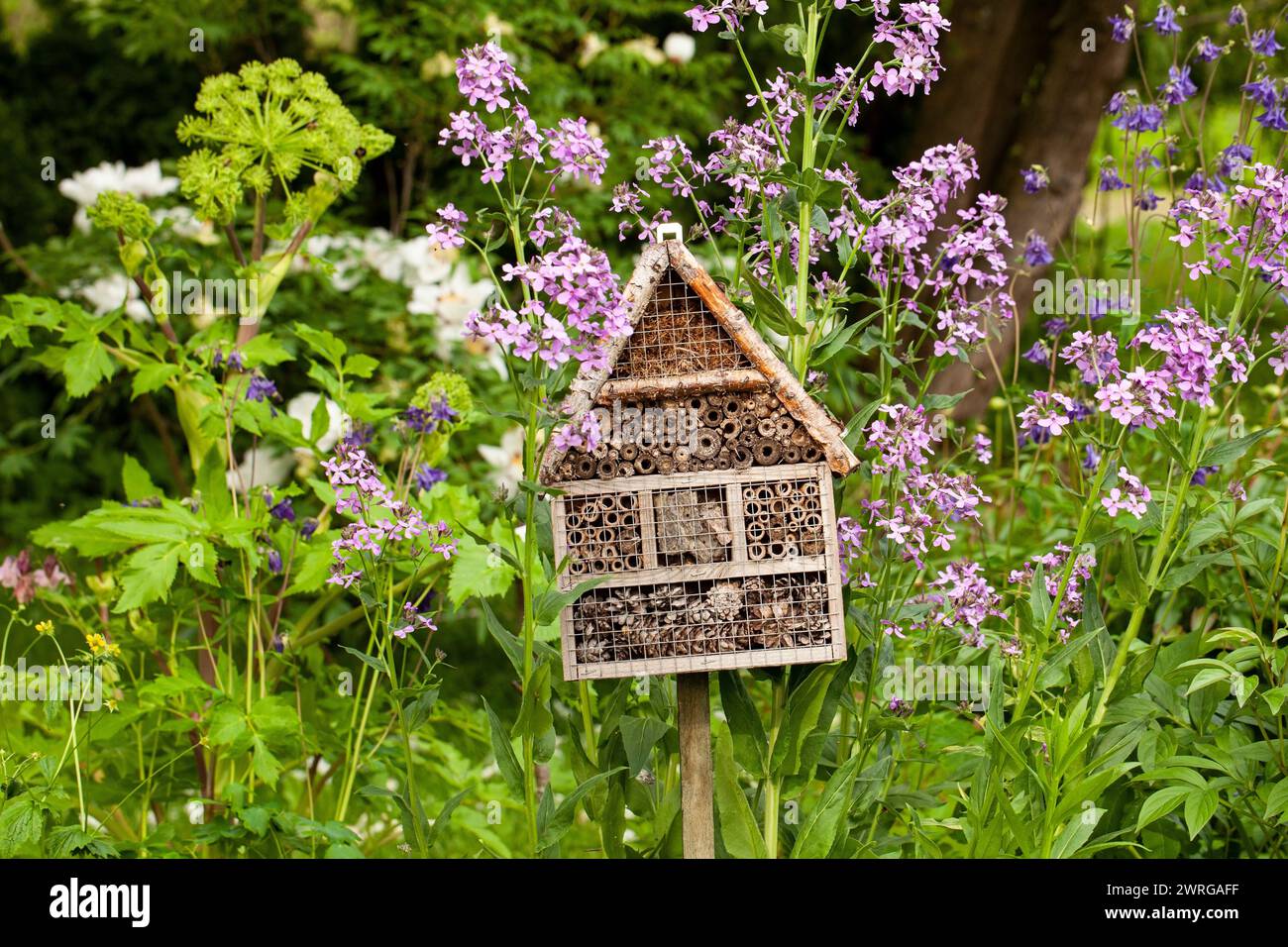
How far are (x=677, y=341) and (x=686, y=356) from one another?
3 centimetres

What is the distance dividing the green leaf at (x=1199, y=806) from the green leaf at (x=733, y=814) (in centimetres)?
65

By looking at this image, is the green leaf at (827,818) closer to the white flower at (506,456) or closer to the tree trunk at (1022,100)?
the white flower at (506,456)

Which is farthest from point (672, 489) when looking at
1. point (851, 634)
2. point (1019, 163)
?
point (1019, 163)

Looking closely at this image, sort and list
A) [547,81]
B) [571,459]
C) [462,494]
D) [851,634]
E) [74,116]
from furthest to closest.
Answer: [74,116], [547,81], [462,494], [851,634], [571,459]

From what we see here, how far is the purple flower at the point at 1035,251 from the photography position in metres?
2.78

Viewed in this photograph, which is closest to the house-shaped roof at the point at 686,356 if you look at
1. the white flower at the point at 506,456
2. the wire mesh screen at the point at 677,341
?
the wire mesh screen at the point at 677,341

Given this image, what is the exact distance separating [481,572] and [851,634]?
667 millimetres

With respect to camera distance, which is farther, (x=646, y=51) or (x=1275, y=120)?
(x=646, y=51)

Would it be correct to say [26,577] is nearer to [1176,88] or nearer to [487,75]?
[487,75]

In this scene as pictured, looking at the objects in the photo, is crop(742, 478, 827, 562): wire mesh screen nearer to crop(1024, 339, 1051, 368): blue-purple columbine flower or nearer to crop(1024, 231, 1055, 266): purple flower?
crop(1024, 339, 1051, 368): blue-purple columbine flower

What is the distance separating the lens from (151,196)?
464cm

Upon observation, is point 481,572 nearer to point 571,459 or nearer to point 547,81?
point 571,459

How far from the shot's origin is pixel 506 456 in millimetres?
3896

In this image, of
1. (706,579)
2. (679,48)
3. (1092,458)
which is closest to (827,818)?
(706,579)
